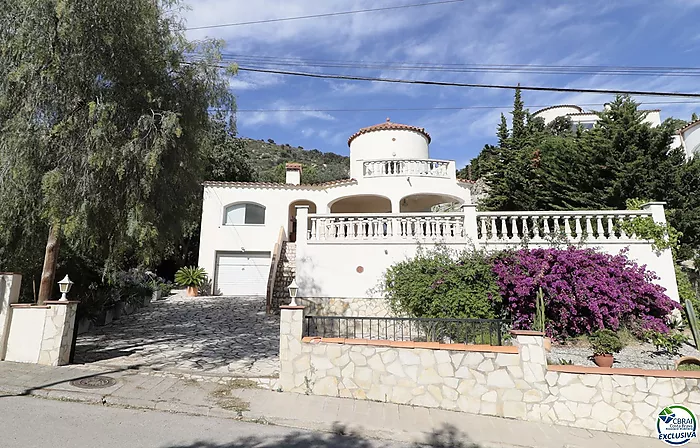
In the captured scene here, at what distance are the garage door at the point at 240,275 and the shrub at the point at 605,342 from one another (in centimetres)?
1223

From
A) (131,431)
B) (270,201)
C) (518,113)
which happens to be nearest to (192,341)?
(131,431)

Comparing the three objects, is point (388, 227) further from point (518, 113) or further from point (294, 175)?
point (518, 113)

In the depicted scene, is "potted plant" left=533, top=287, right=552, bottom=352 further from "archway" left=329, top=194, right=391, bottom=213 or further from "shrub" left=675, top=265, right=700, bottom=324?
"archway" left=329, top=194, right=391, bottom=213

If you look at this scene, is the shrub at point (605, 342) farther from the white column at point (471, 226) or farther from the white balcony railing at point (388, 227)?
the white balcony railing at point (388, 227)

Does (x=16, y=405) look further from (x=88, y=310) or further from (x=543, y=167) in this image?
(x=543, y=167)

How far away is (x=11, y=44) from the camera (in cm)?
530

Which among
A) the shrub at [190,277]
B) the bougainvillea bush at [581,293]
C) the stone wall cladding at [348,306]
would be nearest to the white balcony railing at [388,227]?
the stone wall cladding at [348,306]

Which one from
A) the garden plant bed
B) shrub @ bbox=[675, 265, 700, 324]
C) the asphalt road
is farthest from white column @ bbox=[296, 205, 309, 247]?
shrub @ bbox=[675, 265, 700, 324]

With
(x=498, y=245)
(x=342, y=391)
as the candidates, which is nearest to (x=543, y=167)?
(x=498, y=245)

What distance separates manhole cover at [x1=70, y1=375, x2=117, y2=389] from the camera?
489 cm

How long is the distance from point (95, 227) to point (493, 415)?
23.2ft

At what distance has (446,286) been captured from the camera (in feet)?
24.2

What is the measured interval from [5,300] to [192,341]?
11.0 ft

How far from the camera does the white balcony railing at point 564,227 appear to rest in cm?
841
